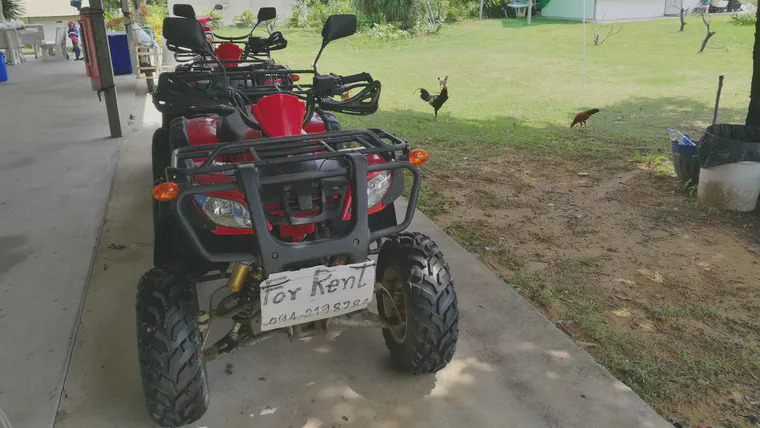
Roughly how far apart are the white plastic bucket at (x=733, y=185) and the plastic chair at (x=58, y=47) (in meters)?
16.0

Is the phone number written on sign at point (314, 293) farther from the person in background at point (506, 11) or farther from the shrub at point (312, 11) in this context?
the person in background at point (506, 11)

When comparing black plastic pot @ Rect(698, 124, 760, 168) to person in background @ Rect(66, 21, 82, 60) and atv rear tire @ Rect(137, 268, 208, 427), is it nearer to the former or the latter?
atv rear tire @ Rect(137, 268, 208, 427)

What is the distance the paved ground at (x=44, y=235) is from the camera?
8.93ft

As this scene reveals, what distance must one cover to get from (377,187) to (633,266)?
94.9 inches

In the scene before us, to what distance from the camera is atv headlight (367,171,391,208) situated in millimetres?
2449

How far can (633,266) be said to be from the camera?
4.06 meters

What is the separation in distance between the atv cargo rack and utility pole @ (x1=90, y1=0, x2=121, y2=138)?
5.24 metres

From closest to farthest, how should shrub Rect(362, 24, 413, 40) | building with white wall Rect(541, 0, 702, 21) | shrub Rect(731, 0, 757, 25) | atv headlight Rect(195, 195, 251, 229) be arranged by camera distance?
1. atv headlight Rect(195, 195, 251, 229)
2. shrub Rect(731, 0, 757, 25)
3. shrub Rect(362, 24, 413, 40)
4. building with white wall Rect(541, 0, 702, 21)

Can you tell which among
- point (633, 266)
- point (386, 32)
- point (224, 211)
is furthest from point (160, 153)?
point (386, 32)

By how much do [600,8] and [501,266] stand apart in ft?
82.2

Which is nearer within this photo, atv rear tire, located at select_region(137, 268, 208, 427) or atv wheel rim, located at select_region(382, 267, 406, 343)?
atv rear tire, located at select_region(137, 268, 208, 427)

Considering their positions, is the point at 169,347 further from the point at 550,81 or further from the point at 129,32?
the point at 550,81

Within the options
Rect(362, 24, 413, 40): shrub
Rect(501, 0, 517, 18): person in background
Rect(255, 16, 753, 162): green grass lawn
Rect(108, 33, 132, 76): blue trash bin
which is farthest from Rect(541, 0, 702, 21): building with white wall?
Rect(108, 33, 132, 76): blue trash bin

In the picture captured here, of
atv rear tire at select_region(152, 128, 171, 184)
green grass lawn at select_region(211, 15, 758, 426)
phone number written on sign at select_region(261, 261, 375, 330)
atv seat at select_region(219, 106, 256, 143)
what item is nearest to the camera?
phone number written on sign at select_region(261, 261, 375, 330)
